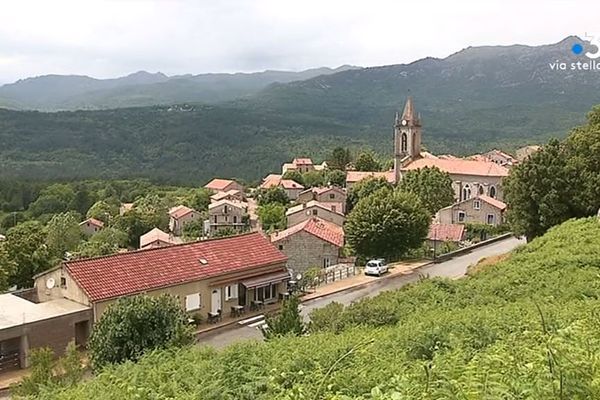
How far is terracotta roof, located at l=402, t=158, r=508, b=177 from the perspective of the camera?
197 feet

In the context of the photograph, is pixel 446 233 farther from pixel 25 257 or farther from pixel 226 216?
pixel 226 216

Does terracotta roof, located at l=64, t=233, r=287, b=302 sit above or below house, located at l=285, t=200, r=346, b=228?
above

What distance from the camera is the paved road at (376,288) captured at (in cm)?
1998

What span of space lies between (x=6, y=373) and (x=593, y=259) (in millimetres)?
16272

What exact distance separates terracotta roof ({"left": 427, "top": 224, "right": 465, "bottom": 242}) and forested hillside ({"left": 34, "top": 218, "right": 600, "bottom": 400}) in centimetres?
1912

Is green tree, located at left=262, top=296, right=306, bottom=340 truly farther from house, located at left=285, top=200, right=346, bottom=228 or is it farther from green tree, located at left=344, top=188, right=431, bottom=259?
house, located at left=285, top=200, right=346, bottom=228

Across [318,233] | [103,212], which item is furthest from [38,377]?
[103,212]

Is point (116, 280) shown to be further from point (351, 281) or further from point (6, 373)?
point (351, 281)

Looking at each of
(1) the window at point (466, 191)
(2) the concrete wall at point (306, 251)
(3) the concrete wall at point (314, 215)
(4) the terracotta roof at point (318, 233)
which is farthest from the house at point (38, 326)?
(1) the window at point (466, 191)

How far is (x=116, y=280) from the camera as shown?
19453 millimetres

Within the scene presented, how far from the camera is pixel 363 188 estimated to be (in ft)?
186

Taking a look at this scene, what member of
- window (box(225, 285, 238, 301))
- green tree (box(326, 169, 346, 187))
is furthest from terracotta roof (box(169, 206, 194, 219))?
window (box(225, 285, 238, 301))

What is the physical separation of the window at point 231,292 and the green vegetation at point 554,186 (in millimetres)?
14687

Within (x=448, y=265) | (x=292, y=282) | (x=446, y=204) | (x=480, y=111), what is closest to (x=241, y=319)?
(x=292, y=282)
